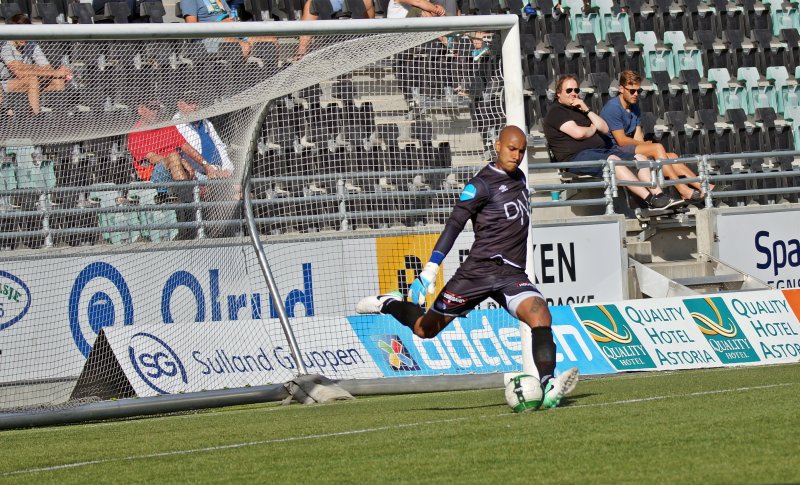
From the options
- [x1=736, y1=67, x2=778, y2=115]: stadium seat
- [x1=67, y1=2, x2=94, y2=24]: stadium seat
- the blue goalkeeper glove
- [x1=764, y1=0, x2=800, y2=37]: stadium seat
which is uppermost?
[x1=67, y1=2, x2=94, y2=24]: stadium seat

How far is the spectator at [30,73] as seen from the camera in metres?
9.29

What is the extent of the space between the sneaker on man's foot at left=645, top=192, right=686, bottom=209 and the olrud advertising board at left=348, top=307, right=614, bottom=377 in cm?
270

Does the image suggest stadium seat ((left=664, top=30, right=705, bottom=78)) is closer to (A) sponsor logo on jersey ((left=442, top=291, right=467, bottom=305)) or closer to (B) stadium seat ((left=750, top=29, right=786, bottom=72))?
(B) stadium seat ((left=750, top=29, right=786, bottom=72))

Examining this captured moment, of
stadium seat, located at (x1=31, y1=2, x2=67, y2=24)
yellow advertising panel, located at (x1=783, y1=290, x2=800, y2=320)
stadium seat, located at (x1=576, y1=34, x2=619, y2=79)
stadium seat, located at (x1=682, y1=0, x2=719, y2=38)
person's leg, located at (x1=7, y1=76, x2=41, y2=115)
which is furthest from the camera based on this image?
stadium seat, located at (x1=682, y1=0, x2=719, y2=38)

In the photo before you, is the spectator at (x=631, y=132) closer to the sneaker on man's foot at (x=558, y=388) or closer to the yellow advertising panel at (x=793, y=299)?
the yellow advertising panel at (x=793, y=299)

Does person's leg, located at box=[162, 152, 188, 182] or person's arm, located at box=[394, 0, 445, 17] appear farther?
person's arm, located at box=[394, 0, 445, 17]

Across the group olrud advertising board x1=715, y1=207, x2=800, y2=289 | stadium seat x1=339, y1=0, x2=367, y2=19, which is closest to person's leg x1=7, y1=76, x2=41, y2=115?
stadium seat x1=339, y1=0, x2=367, y2=19

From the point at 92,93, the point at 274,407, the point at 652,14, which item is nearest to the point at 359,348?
the point at 274,407

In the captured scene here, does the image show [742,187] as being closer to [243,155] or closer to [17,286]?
[243,155]

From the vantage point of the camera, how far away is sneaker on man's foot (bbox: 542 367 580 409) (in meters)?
7.60

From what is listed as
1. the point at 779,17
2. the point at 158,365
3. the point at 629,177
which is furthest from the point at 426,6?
the point at 779,17

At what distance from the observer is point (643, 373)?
12.0m

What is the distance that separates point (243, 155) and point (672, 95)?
9.93 meters

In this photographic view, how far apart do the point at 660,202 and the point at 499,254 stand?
20.9ft
